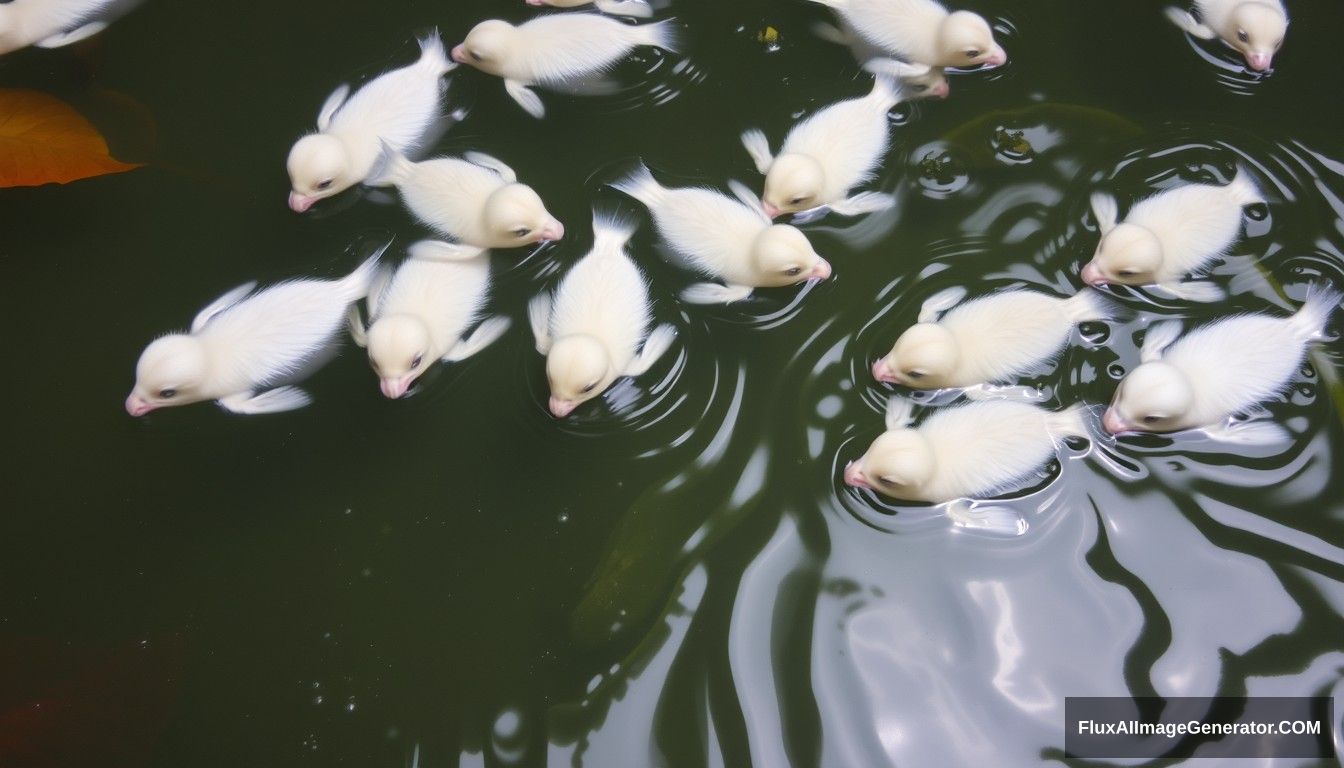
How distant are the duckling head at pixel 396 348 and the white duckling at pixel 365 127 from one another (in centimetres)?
49

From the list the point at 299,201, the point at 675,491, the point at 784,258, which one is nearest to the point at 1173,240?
the point at 784,258

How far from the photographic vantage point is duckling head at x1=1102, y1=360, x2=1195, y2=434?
2016 millimetres

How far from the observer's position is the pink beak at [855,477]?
2.05 m

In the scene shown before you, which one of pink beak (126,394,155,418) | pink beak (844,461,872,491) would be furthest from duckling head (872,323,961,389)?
pink beak (126,394,155,418)

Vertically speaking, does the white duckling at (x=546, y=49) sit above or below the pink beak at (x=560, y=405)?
above

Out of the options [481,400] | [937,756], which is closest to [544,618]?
[481,400]

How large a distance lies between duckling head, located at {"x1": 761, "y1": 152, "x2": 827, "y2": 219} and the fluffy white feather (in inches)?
19.0

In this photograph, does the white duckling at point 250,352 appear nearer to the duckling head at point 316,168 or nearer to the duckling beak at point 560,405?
the duckling head at point 316,168

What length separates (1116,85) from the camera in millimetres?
2637

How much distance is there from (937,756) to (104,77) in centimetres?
290

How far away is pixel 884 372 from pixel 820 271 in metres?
0.31

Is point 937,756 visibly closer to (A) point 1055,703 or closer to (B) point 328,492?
(A) point 1055,703

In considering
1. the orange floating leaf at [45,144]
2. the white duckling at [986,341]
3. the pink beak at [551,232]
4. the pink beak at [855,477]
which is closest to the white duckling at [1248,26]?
the white duckling at [986,341]

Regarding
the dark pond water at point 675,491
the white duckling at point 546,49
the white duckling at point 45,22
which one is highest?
the white duckling at point 45,22
